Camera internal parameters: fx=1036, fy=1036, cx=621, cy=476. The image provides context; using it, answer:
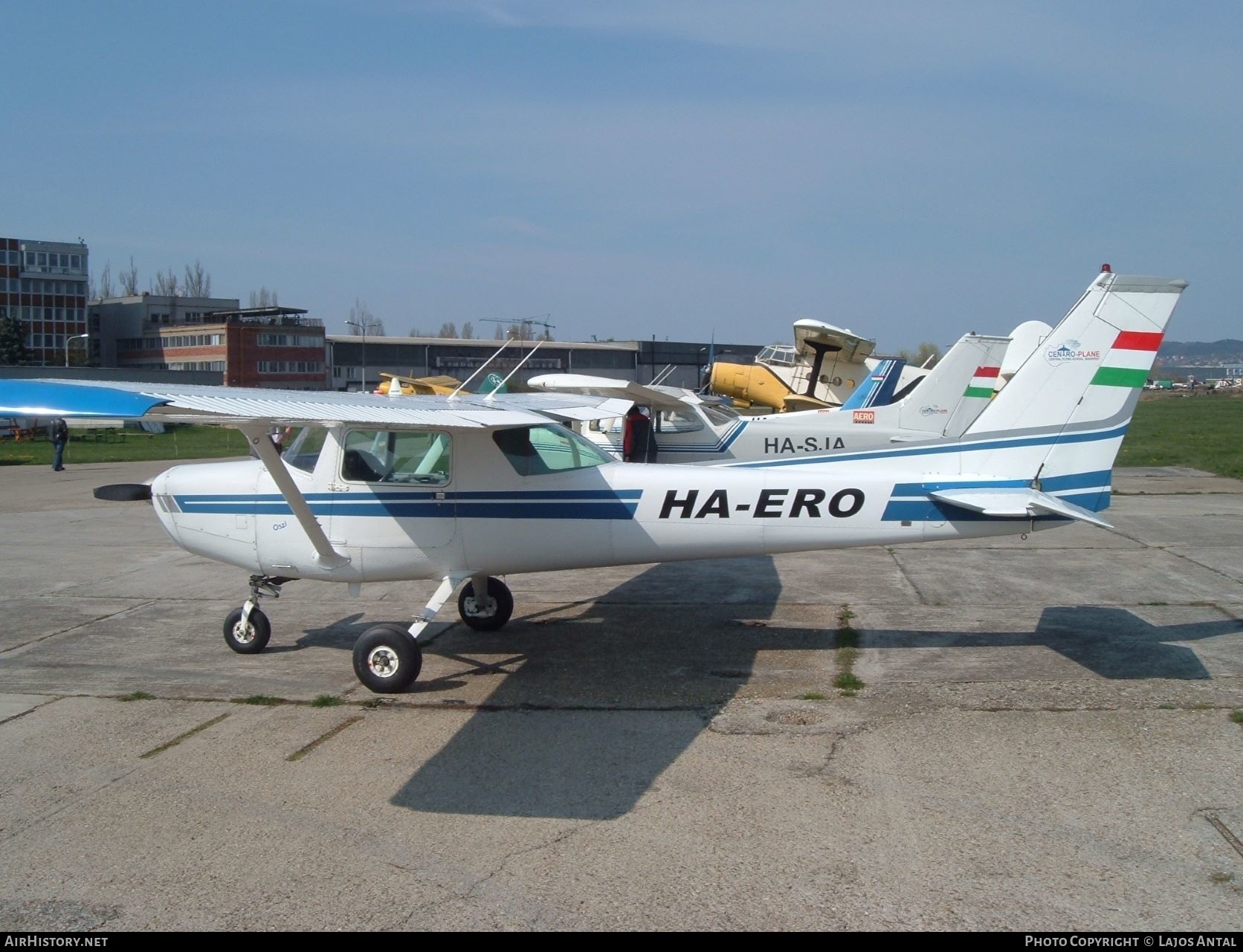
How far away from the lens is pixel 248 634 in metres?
8.59

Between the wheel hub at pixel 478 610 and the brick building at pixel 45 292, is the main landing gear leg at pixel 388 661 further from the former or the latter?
the brick building at pixel 45 292

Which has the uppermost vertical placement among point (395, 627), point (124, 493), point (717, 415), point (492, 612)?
point (717, 415)

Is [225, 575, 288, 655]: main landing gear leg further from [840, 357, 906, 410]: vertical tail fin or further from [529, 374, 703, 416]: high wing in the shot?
[840, 357, 906, 410]: vertical tail fin

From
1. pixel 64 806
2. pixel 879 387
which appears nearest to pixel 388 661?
pixel 64 806

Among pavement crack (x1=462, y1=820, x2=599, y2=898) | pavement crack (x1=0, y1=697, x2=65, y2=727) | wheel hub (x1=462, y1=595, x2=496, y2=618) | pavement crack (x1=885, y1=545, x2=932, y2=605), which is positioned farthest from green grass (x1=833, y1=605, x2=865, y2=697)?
pavement crack (x1=0, y1=697, x2=65, y2=727)

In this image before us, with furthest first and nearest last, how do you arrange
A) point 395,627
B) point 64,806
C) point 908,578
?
1. point 908,578
2. point 395,627
3. point 64,806

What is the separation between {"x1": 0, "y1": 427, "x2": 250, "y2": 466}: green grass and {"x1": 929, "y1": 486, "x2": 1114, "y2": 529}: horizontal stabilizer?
20.7 meters

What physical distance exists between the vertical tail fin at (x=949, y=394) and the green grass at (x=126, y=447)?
1565cm

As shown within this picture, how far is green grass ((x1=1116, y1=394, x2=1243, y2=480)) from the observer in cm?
2450

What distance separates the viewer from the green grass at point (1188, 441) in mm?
24500

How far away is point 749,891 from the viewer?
439 cm

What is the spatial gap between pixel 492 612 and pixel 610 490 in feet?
6.70

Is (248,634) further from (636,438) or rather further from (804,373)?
(804,373)

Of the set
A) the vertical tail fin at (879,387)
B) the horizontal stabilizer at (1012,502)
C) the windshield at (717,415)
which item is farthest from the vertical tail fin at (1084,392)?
the vertical tail fin at (879,387)
